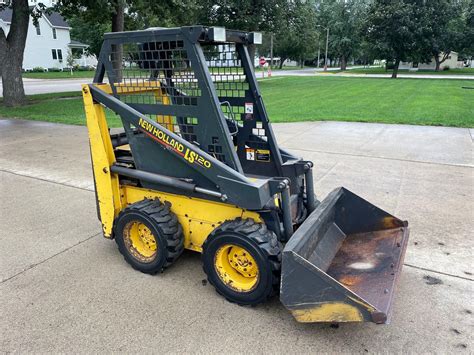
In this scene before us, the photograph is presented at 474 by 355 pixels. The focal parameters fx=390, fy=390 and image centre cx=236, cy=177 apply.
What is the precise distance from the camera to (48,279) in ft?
11.0

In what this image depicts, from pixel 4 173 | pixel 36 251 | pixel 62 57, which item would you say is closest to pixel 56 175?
pixel 4 173

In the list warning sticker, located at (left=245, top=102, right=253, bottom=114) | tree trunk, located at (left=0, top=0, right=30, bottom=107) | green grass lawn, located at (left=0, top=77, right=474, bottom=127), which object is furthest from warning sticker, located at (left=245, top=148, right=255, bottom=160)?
tree trunk, located at (left=0, top=0, right=30, bottom=107)

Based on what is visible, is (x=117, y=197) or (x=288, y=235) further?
(x=117, y=197)

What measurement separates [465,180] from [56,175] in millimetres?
6335

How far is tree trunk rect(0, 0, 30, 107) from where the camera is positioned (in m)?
13.4

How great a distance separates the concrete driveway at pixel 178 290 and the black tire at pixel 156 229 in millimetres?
139

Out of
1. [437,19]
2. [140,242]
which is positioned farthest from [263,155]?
[437,19]

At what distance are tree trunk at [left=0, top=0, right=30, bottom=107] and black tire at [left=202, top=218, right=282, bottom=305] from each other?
45.5ft

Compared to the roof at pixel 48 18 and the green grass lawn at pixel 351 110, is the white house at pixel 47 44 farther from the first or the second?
the green grass lawn at pixel 351 110

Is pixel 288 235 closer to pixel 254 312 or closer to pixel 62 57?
pixel 254 312

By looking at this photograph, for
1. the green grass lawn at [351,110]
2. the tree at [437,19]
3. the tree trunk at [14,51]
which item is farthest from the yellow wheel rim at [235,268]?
the tree at [437,19]

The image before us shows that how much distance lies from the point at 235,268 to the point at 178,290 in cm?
54

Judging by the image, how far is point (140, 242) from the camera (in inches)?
137

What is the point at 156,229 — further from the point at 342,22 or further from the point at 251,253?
the point at 342,22
